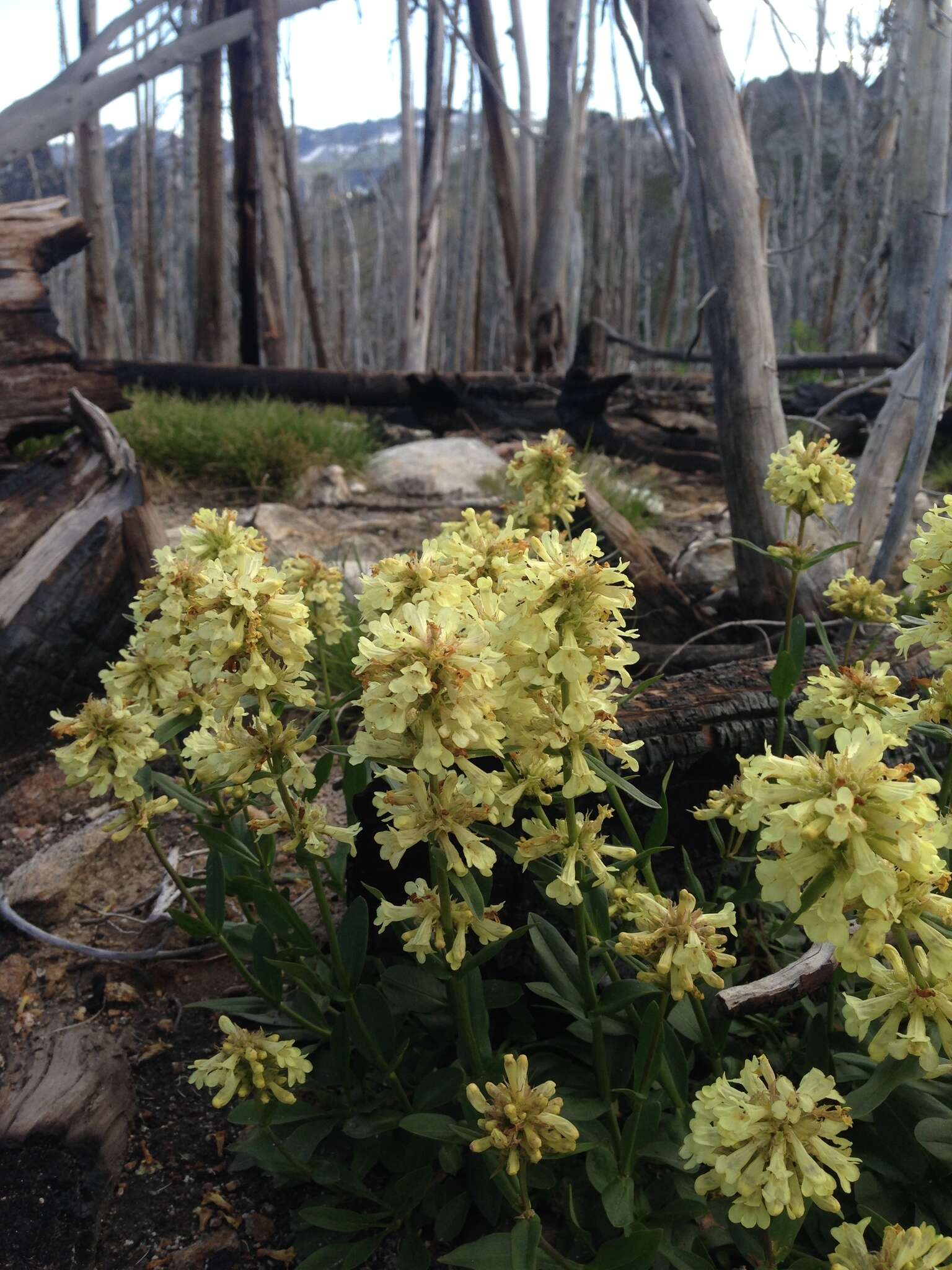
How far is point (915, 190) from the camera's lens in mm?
6707

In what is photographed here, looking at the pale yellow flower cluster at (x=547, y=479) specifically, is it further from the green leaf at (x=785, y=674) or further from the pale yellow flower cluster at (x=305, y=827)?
the pale yellow flower cluster at (x=305, y=827)

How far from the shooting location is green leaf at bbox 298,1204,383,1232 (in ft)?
4.71

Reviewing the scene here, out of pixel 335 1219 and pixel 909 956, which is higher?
pixel 909 956

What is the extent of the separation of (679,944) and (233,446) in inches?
185

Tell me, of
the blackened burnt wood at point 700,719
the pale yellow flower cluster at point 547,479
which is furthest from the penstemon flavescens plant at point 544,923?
the pale yellow flower cluster at point 547,479

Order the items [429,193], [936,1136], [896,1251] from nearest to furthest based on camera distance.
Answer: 1. [896,1251]
2. [936,1136]
3. [429,193]

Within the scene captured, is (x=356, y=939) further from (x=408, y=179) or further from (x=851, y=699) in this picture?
(x=408, y=179)

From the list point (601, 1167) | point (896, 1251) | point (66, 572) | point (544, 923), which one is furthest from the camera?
point (66, 572)

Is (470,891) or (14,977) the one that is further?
(14,977)

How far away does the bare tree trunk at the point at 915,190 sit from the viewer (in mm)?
6133

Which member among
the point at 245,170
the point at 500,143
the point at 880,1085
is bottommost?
the point at 880,1085

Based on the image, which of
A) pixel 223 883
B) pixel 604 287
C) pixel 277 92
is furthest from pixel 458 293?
pixel 223 883

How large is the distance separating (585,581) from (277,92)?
27.6 ft

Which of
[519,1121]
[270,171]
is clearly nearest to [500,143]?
[270,171]
